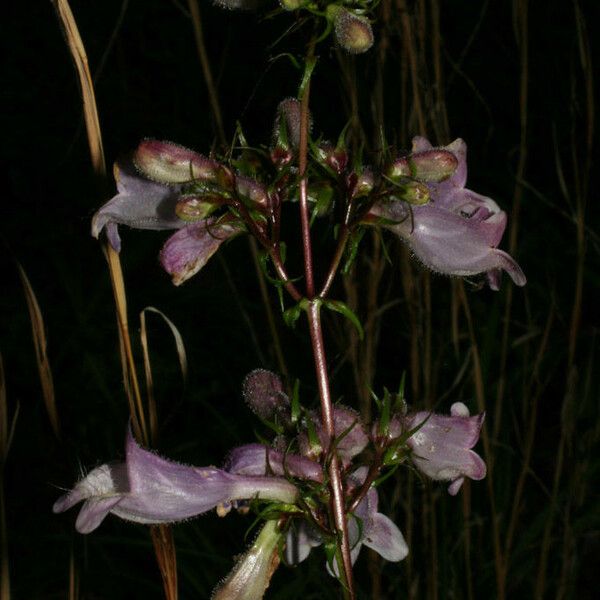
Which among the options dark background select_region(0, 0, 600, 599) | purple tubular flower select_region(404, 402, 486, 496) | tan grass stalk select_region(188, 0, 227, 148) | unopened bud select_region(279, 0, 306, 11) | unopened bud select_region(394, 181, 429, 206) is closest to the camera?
unopened bud select_region(279, 0, 306, 11)

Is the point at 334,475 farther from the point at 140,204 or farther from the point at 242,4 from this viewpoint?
the point at 242,4

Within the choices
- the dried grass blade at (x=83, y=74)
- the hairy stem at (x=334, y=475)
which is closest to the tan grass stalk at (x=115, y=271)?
the dried grass blade at (x=83, y=74)

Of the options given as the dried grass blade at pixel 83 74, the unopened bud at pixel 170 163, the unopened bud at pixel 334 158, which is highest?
the dried grass blade at pixel 83 74

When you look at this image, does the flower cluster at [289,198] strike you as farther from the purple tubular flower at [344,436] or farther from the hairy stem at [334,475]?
the purple tubular flower at [344,436]

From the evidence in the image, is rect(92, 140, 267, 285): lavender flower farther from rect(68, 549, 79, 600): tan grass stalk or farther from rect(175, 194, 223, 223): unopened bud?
rect(68, 549, 79, 600): tan grass stalk

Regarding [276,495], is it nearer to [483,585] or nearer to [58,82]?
[483,585]

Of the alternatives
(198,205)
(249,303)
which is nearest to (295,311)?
(198,205)

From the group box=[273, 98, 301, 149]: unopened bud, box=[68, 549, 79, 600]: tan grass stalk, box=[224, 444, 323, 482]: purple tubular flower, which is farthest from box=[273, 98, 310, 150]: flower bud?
box=[68, 549, 79, 600]: tan grass stalk

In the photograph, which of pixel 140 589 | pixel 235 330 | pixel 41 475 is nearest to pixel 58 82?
pixel 235 330
